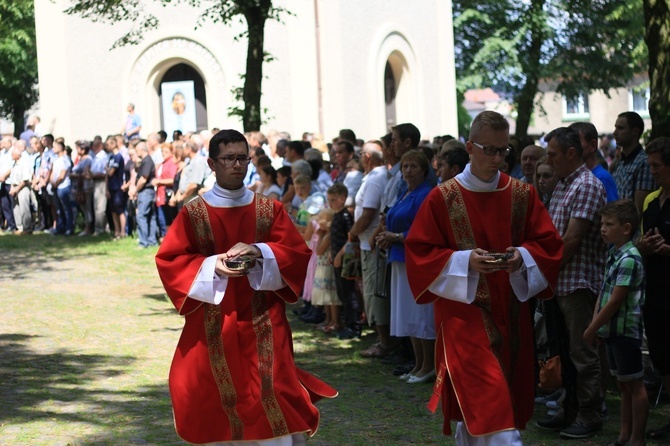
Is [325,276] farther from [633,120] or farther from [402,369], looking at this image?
[633,120]

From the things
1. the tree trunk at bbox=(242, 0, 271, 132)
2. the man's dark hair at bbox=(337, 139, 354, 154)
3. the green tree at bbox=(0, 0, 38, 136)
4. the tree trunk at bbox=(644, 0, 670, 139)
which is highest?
the green tree at bbox=(0, 0, 38, 136)

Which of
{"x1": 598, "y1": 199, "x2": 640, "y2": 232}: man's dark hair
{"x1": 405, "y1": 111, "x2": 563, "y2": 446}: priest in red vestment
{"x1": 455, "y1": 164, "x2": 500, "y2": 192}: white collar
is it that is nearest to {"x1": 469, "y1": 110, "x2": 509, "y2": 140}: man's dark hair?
{"x1": 405, "y1": 111, "x2": 563, "y2": 446}: priest in red vestment

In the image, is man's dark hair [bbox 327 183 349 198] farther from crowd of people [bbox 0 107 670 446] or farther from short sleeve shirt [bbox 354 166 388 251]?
short sleeve shirt [bbox 354 166 388 251]

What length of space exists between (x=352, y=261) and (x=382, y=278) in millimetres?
796

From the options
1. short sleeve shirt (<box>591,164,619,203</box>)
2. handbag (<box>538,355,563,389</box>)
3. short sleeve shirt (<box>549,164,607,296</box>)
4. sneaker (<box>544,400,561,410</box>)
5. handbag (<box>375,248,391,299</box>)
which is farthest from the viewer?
handbag (<box>375,248,391,299</box>)

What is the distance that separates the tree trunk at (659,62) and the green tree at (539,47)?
26309 millimetres

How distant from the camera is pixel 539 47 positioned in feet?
128

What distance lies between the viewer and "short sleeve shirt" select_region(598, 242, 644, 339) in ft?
21.4

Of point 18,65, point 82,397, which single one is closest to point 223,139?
point 82,397

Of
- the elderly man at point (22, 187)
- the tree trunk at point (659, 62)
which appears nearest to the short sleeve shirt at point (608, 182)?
the tree trunk at point (659, 62)

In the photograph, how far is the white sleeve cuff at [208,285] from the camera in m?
5.68

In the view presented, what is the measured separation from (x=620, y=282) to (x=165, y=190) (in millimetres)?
12525

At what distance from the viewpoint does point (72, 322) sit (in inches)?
487

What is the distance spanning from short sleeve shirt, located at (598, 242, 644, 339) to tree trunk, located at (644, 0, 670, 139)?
81.7 inches
